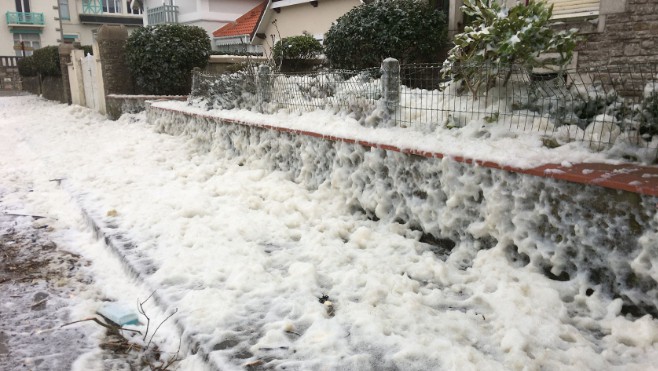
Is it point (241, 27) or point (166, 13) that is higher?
point (166, 13)

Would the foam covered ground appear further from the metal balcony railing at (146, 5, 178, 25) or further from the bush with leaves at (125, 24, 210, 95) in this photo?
the metal balcony railing at (146, 5, 178, 25)

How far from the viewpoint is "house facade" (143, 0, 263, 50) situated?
2369 centimetres

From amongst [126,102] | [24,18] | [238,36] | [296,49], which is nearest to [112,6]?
[24,18]

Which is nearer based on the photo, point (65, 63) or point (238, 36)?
point (65, 63)

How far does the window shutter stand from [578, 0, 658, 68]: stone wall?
196 mm

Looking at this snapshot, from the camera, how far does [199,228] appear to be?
3963 millimetres

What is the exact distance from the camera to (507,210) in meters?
3.09

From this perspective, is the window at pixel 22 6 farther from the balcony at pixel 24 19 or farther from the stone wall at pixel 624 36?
the stone wall at pixel 624 36

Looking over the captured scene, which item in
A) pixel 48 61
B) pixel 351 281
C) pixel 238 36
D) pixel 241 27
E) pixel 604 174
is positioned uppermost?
pixel 241 27

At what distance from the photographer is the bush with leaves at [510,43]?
4.03 meters

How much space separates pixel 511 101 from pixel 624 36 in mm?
3221

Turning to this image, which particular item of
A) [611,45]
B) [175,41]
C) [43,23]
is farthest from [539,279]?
[43,23]

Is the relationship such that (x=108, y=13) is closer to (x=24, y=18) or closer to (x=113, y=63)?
(x=24, y=18)

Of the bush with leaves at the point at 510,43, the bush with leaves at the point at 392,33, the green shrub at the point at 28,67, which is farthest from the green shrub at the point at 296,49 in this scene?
the green shrub at the point at 28,67
